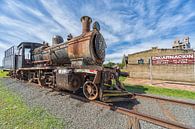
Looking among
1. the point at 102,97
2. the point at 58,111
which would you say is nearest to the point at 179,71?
the point at 102,97

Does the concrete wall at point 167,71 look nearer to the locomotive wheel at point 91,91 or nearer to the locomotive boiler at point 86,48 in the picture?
the locomotive boiler at point 86,48

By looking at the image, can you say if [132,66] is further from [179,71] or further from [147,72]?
[179,71]

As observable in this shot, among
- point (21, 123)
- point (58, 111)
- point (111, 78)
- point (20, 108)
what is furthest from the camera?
point (111, 78)

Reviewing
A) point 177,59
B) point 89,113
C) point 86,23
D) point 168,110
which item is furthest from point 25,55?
point 177,59

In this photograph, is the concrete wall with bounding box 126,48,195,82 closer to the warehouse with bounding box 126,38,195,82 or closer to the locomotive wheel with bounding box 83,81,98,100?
the warehouse with bounding box 126,38,195,82

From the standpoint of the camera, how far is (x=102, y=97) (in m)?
5.71

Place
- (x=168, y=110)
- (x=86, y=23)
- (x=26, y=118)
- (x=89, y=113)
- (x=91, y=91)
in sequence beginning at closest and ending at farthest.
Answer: (x=26, y=118), (x=89, y=113), (x=168, y=110), (x=91, y=91), (x=86, y=23)

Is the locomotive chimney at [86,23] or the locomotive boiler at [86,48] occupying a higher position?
the locomotive chimney at [86,23]

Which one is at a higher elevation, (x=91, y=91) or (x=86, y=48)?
(x=86, y=48)

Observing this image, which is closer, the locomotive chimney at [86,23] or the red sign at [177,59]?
the locomotive chimney at [86,23]

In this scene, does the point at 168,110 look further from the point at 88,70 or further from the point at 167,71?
the point at 167,71

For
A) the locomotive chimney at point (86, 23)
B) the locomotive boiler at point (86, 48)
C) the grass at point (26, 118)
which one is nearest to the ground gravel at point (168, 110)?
the locomotive boiler at point (86, 48)

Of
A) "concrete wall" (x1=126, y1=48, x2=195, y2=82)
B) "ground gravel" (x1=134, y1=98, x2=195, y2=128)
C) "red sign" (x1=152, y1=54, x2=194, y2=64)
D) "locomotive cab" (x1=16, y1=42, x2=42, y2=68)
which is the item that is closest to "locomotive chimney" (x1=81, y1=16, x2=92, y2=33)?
"ground gravel" (x1=134, y1=98, x2=195, y2=128)

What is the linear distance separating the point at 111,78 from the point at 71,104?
218 cm
